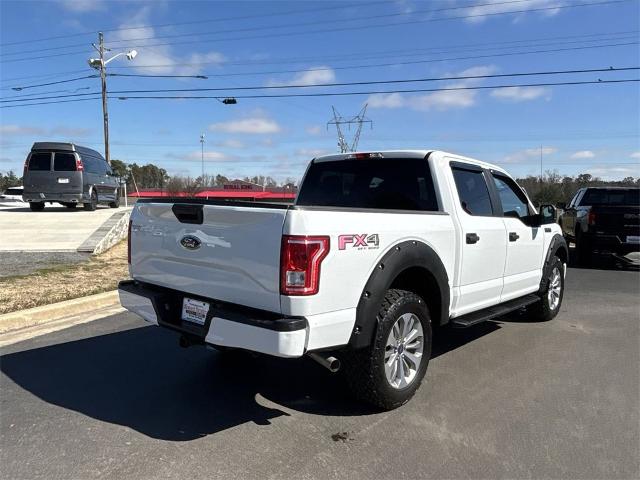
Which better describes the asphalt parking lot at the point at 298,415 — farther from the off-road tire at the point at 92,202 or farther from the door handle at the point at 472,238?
the off-road tire at the point at 92,202

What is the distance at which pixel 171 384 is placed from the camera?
4.33 m

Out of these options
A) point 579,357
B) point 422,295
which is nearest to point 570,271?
point 579,357

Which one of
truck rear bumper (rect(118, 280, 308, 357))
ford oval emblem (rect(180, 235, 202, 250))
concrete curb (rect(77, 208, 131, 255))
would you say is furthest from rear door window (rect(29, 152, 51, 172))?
ford oval emblem (rect(180, 235, 202, 250))

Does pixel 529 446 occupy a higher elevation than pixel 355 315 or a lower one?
lower

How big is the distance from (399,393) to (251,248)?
1.57 metres

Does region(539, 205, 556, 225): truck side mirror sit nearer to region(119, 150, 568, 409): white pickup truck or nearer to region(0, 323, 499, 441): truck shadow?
region(119, 150, 568, 409): white pickup truck

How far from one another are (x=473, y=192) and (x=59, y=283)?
612 cm

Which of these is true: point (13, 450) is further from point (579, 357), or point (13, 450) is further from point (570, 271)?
point (570, 271)

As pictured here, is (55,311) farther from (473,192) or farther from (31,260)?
(473,192)

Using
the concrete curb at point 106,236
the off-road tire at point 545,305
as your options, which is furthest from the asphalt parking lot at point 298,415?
the concrete curb at point 106,236

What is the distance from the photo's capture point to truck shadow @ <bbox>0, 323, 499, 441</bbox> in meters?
3.74

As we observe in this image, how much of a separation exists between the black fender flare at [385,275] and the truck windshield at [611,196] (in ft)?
36.1

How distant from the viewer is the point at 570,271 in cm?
1173

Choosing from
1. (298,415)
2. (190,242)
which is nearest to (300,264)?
(190,242)
